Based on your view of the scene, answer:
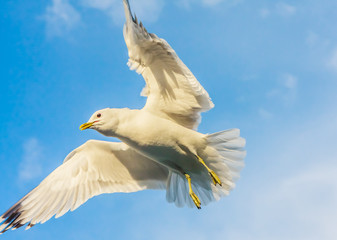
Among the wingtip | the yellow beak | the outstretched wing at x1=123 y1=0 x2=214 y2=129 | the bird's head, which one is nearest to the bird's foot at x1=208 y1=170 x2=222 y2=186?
the outstretched wing at x1=123 y1=0 x2=214 y2=129

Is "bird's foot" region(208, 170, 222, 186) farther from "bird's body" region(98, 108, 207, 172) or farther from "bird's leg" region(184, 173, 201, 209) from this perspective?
"bird's leg" region(184, 173, 201, 209)

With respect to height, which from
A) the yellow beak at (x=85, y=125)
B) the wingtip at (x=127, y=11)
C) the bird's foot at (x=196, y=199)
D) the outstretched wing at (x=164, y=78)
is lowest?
the bird's foot at (x=196, y=199)

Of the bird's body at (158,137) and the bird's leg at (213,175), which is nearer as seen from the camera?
the bird's body at (158,137)

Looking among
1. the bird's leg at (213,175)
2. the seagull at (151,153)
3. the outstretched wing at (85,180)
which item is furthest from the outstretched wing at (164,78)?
the outstretched wing at (85,180)

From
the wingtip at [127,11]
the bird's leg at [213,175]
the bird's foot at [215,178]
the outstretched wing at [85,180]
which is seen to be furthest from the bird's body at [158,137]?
the wingtip at [127,11]

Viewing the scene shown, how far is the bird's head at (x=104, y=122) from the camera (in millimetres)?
6223

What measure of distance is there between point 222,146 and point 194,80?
0.97 m

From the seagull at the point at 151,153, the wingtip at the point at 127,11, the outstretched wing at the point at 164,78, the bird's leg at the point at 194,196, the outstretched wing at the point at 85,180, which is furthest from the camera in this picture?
the outstretched wing at the point at 85,180

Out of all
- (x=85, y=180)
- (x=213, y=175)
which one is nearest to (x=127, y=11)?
(x=213, y=175)

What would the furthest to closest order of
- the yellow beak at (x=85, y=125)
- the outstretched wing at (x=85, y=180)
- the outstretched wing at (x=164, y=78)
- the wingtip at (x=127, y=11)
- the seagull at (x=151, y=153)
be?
1. the outstretched wing at (x=85, y=180)
2. the yellow beak at (x=85, y=125)
3. the seagull at (x=151, y=153)
4. the outstretched wing at (x=164, y=78)
5. the wingtip at (x=127, y=11)

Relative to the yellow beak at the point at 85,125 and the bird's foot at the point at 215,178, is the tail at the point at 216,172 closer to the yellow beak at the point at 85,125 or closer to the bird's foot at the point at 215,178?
the bird's foot at the point at 215,178

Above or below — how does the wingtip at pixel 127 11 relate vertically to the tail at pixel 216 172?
above

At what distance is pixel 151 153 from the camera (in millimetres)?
6262

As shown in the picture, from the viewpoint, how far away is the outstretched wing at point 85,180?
22.4 feet
